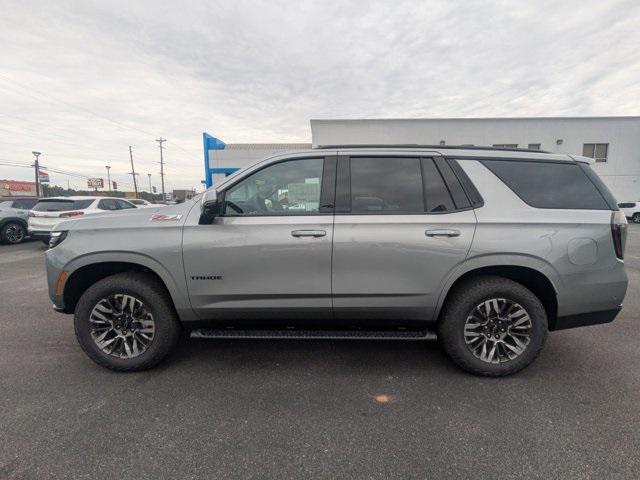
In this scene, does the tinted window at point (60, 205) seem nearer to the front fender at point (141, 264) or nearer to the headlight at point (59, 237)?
the headlight at point (59, 237)

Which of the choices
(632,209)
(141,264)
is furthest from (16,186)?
(632,209)

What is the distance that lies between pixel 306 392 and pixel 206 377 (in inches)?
35.7

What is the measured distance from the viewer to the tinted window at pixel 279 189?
2.71 m

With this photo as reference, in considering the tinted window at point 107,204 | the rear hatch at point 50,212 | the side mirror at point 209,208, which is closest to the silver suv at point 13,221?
the rear hatch at point 50,212

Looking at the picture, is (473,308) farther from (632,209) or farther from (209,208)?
(632,209)

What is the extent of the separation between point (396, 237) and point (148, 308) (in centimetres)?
222

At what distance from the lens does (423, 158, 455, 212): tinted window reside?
263 cm

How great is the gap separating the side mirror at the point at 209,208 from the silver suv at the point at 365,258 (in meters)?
0.02

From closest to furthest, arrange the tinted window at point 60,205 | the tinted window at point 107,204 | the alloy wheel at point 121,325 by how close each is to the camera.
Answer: the alloy wheel at point 121,325, the tinted window at point 60,205, the tinted window at point 107,204

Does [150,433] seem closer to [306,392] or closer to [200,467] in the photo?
[200,467]

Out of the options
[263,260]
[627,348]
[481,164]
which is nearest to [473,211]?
[481,164]

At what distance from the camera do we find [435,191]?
2682mm


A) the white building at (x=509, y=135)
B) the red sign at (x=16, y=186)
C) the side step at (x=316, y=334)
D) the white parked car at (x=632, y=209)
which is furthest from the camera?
the red sign at (x=16, y=186)

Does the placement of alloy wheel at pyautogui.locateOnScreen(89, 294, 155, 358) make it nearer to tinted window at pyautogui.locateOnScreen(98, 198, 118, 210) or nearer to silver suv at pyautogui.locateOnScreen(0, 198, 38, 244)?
tinted window at pyautogui.locateOnScreen(98, 198, 118, 210)
